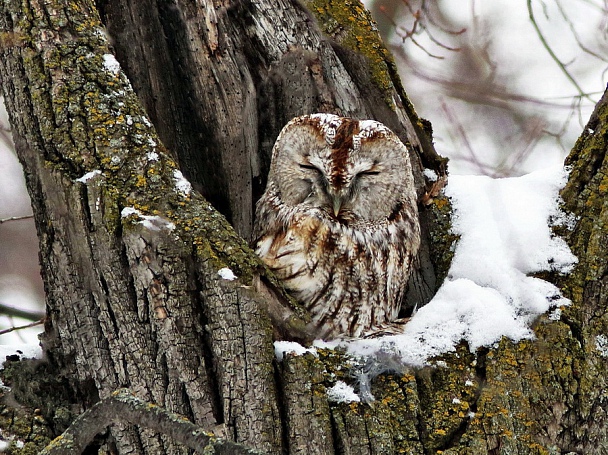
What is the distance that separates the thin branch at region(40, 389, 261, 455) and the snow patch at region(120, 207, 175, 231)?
1.94 ft

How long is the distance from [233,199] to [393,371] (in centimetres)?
118

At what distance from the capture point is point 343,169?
8.11 feet

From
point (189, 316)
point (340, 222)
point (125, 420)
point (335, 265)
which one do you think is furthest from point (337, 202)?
point (125, 420)

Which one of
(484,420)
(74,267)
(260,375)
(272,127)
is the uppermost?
(272,127)

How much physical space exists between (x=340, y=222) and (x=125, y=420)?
1.32 m

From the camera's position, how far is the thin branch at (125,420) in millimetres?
1347

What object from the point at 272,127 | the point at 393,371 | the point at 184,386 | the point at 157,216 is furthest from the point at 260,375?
the point at 272,127

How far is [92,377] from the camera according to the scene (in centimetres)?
Answer: 202

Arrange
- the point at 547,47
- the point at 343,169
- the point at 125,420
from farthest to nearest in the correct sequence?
the point at 547,47, the point at 343,169, the point at 125,420

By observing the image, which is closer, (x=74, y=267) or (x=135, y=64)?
(x=74, y=267)

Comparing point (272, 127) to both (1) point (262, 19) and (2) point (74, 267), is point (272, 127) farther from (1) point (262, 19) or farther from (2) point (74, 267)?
(2) point (74, 267)

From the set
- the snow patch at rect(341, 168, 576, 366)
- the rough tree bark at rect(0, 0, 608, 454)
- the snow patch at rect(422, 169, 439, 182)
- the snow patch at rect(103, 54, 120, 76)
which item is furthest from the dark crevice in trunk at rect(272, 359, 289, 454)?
the snow patch at rect(422, 169, 439, 182)

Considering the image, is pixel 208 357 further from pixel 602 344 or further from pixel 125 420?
pixel 602 344

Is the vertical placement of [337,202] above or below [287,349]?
above
